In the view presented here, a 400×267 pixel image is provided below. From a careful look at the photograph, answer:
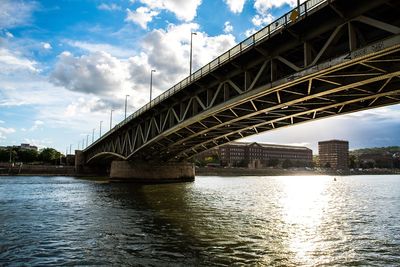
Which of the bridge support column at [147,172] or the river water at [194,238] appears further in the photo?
the bridge support column at [147,172]

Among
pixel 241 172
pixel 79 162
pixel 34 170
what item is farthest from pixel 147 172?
pixel 241 172

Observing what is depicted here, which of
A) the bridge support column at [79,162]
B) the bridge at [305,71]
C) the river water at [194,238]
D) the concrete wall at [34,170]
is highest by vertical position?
the bridge at [305,71]

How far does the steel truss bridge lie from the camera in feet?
54.6

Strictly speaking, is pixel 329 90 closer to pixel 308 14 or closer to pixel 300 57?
pixel 300 57

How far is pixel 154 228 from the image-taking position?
17.2m

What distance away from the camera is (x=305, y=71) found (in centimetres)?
1877

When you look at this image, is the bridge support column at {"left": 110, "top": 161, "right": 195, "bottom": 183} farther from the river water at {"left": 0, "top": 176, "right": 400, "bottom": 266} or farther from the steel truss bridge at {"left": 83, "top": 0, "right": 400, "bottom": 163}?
the river water at {"left": 0, "top": 176, "right": 400, "bottom": 266}

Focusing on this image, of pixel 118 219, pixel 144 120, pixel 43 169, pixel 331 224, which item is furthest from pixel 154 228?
pixel 43 169

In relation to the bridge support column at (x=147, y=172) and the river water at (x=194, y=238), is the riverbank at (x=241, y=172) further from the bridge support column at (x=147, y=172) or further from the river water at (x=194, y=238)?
the river water at (x=194, y=238)

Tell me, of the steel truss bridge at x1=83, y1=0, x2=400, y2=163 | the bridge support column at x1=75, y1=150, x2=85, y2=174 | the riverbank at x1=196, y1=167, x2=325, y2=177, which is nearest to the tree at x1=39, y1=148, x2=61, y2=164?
the bridge support column at x1=75, y1=150, x2=85, y2=174

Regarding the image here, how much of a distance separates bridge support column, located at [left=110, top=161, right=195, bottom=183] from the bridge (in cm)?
1941

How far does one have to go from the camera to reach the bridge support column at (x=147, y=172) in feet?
194

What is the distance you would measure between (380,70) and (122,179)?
49.5m

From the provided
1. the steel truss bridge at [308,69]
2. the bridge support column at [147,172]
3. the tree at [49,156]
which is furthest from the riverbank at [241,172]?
the steel truss bridge at [308,69]
